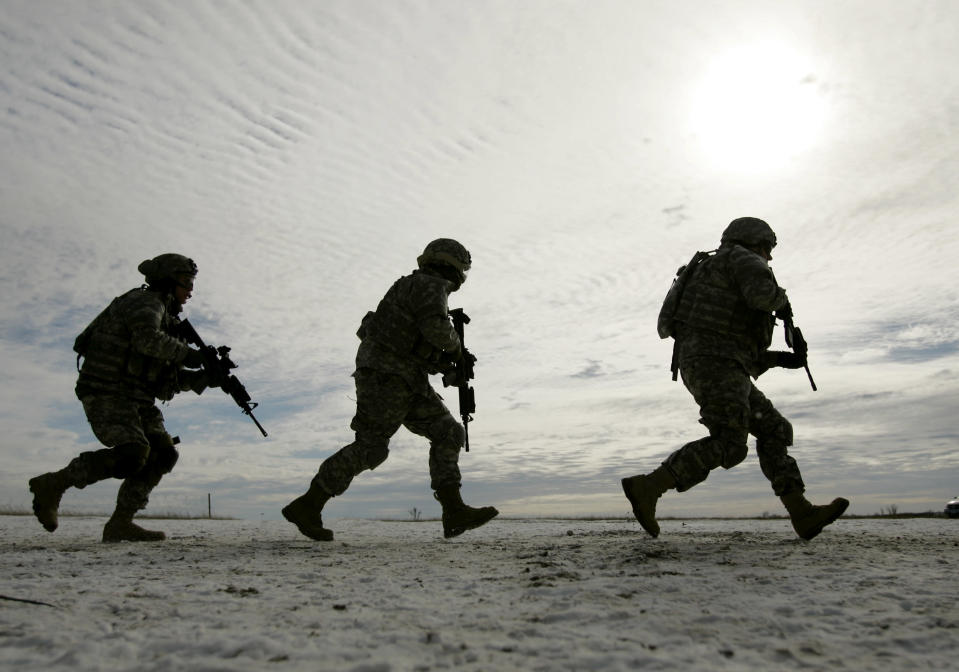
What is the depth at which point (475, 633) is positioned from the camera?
2.05 m

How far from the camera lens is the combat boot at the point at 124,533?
514cm

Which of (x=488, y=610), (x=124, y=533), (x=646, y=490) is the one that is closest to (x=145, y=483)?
(x=124, y=533)

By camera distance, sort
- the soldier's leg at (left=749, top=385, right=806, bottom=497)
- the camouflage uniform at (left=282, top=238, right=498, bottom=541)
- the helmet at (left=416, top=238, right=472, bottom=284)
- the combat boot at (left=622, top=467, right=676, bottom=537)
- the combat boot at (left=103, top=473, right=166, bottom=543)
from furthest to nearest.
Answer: the helmet at (left=416, top=238, right=472, bottom=284)
the combat boot at (left=103, top=473, right=166, bottom=543)
the camouflage uniform at (left=282, top=238, right=498, bottom=541)
the soldier's leg at (left=749, top=385, right=806, bottom=497)
the combat boot at (left=622, top=467, right=676, bottom=537)

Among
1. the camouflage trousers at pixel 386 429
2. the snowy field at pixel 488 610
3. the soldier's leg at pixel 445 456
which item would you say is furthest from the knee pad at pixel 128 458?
the soldier's leg at pixel 445 456

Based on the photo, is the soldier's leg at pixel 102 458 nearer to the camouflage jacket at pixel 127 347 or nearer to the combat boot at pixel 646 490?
the camouflage jacket at pixel 127 347

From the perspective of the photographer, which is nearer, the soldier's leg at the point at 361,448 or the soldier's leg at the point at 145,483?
the soldier's leg at the point at 361,448

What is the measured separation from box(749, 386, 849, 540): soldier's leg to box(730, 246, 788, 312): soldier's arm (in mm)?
611

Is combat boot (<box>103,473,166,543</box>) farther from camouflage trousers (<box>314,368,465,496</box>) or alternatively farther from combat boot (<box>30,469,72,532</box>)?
camouflage trousers (<box>314,368,465,496</box>)

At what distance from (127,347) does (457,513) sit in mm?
2556

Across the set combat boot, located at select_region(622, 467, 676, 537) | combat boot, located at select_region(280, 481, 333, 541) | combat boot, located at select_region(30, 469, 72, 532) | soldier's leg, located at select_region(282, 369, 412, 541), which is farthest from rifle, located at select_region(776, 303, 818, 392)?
combat boot, located at select_region(30, 469, 72, 532)

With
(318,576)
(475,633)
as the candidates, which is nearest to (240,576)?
(318,576)

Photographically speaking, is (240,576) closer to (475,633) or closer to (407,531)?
(475,633)

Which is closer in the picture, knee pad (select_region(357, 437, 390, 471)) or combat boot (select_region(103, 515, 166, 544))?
knee pad (select_region(357, 437, 390, 471))

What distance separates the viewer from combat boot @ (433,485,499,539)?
5.00 meters
